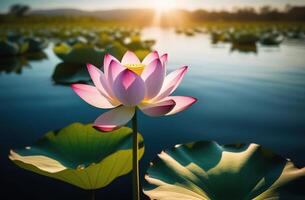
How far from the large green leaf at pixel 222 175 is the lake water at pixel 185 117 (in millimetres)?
293

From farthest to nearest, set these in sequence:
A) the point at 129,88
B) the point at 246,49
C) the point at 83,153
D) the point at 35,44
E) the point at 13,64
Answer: the point at 246,49 → the point at 35,44 → the point at 13,64 → the point at 83,153 → the point at 129,88

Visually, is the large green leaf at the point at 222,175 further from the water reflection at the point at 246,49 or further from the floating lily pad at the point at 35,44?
the floating lily pad at the point at 35,44

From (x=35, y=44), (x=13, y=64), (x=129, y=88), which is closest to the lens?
(x=129, y=88)

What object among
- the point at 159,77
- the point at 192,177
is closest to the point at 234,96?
the point at 192,177

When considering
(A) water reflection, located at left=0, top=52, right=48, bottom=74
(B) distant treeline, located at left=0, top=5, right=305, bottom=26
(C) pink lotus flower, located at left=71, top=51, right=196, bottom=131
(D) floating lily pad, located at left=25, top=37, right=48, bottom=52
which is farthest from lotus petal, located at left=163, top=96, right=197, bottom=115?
(B) distant treeline, located at left=0, top=5, right=305, bottom=26

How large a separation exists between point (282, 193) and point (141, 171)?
23.7 inches


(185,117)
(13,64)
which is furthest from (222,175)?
(13,64)

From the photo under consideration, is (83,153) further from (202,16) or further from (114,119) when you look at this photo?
(202,16)

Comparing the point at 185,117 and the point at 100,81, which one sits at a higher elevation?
the point at 100,81

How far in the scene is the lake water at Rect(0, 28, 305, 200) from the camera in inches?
50.1

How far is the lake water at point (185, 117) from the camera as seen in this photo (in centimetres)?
127

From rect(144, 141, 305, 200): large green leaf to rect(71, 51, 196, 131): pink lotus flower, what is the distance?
229mm

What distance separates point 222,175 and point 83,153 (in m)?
0.49

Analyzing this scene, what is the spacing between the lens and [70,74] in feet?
10.7
